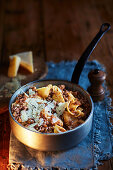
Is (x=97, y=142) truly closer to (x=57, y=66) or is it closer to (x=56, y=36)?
(x=57, y=66)

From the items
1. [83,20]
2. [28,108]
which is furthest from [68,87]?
[83,20]

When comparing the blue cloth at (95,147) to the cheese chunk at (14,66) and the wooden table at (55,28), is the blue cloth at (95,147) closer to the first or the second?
the wooden table at (55,28)

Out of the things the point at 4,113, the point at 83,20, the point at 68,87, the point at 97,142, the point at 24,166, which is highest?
the point at 83,20

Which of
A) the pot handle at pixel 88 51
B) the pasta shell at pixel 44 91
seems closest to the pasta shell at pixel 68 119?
the pasta shell at pixel 44 91

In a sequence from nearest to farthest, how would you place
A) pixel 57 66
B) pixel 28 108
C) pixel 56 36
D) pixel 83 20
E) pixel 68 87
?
pixel 28 108
pixel 68 87
pixel 57 66
pixel 56 36
pixel 83 20

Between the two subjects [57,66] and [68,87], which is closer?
[68,87]

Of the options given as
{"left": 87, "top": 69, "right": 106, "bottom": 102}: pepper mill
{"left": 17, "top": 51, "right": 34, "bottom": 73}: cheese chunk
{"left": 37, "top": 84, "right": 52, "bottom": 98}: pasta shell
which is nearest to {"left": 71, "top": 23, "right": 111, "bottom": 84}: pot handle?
{"left": 87, "top": 69, "right": 106, "bottom": 102}: pepper mill
